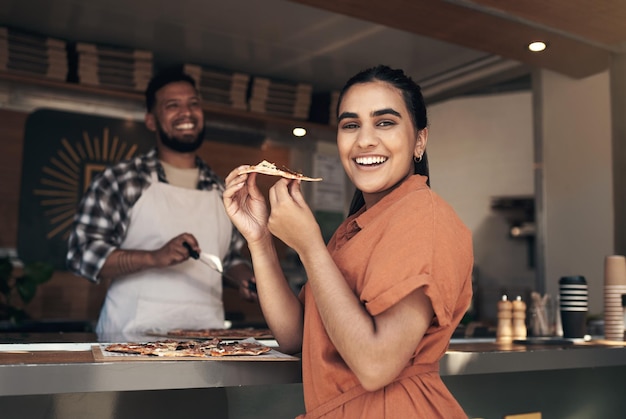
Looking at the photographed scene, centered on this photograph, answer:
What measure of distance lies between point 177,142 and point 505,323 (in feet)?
5.68

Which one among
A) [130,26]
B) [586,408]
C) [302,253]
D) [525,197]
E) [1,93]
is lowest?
[586,408]

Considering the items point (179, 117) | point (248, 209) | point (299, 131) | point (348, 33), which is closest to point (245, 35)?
point (348, 33)

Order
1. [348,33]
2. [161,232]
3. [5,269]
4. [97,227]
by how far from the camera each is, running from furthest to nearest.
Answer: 1. [348,33]
2. [5,269]
3. [161,232]
4. [97,227]

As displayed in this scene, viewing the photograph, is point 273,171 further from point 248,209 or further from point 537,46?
point 537,46

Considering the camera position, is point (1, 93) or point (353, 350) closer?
point (353, 350)

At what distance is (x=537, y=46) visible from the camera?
3498mm

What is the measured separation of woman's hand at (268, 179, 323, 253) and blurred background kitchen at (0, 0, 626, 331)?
1.97 m

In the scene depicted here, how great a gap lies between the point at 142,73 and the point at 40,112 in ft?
2.40

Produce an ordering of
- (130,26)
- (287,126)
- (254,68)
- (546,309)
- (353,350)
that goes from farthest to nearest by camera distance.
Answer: (287,126) < (254,68) < (130,26) < (546,309) < (353,350)

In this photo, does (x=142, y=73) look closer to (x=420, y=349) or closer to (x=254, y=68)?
(x=254, y=68)

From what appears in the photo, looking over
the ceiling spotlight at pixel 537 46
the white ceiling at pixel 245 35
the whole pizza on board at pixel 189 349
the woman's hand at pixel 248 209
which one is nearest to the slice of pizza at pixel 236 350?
the whole pizza on board at pixel 189 349

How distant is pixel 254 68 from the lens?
5.31m

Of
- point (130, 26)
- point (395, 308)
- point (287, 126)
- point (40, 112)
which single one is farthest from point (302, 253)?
point (287, 126)

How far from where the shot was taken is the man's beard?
132 inches
